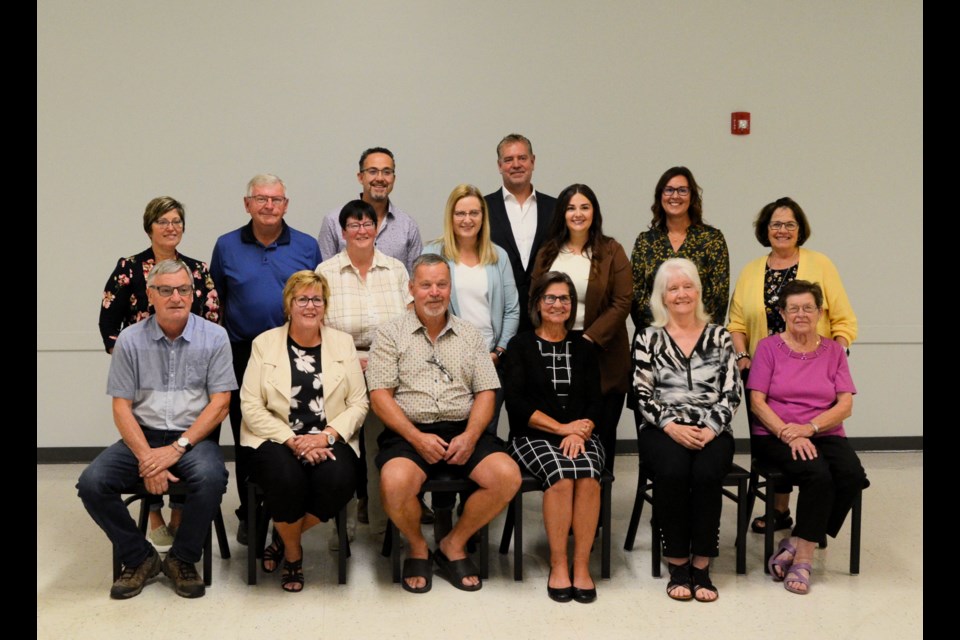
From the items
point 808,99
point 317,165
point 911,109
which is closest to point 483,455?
point 317,165

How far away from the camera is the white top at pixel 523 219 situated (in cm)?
409

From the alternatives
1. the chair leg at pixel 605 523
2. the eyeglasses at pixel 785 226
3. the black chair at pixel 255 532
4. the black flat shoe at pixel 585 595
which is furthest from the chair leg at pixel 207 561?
the eyeglasses at pixel 785 226

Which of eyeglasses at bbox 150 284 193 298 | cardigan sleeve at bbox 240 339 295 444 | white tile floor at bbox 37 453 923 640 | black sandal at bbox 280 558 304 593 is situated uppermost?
eyeglasses at bbox 150 284 193 298

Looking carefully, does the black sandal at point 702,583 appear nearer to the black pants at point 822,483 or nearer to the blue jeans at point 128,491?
the black pants at point 822,483

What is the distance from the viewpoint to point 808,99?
532 cm

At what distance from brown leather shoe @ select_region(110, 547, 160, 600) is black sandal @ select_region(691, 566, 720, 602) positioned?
80.3 inches

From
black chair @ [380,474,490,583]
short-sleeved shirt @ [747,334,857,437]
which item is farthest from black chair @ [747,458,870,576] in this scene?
black chair @ [380,474,490,583]

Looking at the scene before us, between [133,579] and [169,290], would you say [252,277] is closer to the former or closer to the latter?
[169,290]

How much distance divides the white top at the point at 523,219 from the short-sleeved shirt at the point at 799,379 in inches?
44.0

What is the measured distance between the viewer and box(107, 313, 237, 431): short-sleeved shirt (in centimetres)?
339

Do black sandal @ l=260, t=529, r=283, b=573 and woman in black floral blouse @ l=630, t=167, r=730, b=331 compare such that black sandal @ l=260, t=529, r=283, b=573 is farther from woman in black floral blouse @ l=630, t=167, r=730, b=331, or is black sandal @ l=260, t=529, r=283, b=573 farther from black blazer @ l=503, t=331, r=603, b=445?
woman in black floral blouse @ l=630, t=167, r=730, b=331

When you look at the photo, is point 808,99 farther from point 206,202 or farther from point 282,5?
point 206,202

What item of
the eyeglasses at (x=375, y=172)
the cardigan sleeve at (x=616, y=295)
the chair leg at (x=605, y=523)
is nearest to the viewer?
the chair leg at (x=605, y=523)

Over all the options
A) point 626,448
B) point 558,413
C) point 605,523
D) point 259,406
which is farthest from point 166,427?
point 626,448
